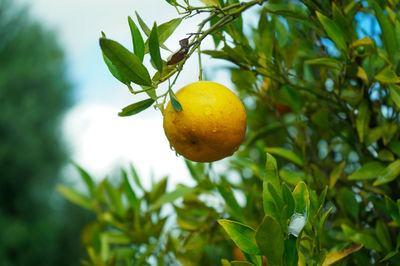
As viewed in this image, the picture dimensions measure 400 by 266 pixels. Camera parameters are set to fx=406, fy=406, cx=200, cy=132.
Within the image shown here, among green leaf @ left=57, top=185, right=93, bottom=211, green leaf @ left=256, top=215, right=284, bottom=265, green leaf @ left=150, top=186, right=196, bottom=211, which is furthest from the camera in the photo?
green leaf @ left=57, top=185, right=93, bottom=211

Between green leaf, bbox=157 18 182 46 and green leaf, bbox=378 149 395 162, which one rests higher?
green leaf, bbox=157 18 182 46

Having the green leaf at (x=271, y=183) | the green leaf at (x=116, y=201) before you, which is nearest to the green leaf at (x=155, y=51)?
the green leaf at (x=271, y=183)

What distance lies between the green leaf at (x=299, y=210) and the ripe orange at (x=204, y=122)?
93mm

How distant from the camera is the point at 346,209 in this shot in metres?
0.56

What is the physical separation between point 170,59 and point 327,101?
287 mm

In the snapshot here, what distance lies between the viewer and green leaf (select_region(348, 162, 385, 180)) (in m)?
0.51

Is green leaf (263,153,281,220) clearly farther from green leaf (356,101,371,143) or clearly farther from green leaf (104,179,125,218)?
green leaf (104,179,125,218)

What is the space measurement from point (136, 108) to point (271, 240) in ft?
0.59

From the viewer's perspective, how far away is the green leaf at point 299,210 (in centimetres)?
34

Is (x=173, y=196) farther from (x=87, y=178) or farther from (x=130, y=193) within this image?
(x=87, y=178)

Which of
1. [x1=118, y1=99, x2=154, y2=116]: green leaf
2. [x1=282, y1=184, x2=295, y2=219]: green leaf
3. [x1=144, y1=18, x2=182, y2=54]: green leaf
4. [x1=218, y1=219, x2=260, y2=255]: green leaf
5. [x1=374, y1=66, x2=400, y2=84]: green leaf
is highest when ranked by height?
[x1=144, y1=18, x2=182, y2=54]: green leaf

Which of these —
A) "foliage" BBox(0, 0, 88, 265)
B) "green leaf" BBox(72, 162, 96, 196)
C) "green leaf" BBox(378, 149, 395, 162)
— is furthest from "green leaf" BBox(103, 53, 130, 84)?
"foliage" BBox(0, 0, 88, 265)

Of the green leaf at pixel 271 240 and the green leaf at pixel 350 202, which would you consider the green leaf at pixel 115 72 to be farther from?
the green leaf at pixel 350 202

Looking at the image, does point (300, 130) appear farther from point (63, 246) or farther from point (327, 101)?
point (63, 246)
